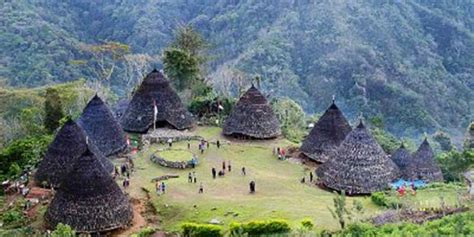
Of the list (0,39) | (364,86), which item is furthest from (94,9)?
(364,86)

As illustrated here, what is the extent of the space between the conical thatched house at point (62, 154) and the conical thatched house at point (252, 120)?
39.1 ft

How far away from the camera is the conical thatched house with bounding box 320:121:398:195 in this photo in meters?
32.0

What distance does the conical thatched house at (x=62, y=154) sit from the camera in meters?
31.7

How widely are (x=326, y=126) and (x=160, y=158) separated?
30.7 ft

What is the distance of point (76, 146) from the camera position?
105ft

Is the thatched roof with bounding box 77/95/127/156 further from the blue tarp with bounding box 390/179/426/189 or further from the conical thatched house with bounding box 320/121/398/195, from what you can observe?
the blue tarp with bounding box 390/179/426/189

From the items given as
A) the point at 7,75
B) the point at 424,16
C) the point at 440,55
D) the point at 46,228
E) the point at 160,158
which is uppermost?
the point at 424,16

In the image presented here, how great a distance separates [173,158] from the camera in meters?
36.6

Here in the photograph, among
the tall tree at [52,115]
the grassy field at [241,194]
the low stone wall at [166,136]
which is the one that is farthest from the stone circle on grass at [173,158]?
the tall tree at [52,115]

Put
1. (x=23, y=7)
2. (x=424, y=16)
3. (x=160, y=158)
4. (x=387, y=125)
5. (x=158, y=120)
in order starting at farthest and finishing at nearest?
(x=424, y=16), (x=23, y=7), (x=387, y=125), (x=158, y=120), (x=160, y=158)

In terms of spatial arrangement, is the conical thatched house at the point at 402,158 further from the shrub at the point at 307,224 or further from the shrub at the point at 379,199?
the shrub at the point at 307,224

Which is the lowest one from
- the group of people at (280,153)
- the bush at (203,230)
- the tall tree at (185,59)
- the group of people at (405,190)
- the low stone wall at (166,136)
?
the bush at (203,230)

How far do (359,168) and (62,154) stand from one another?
45.9 ft

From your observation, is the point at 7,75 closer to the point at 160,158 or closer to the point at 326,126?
the point at 160,158
